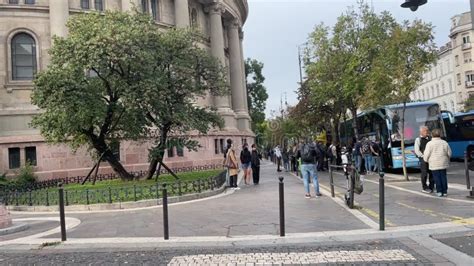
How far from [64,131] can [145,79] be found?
369cm

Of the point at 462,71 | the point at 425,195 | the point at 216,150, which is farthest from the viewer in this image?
the point at 462,71

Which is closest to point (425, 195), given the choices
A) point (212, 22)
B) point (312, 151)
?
point (312, 151)

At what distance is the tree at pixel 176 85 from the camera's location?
1834 centimetres

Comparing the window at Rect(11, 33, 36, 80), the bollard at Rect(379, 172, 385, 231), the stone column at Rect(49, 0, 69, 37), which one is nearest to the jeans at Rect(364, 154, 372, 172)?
the bollard at Rect(379, 172, 385, 231)

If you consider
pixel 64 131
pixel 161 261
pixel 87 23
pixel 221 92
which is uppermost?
pixel 87 23

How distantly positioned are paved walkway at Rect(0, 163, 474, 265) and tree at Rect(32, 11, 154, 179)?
18.8 ft

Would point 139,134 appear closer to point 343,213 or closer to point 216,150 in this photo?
point 343,213

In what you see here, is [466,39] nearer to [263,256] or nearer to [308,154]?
[308,154]

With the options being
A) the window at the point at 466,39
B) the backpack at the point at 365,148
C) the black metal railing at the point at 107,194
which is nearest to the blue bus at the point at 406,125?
the backpack at the point at 365,148

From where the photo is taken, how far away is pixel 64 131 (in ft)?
60.6

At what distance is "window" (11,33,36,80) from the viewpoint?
28.4 m

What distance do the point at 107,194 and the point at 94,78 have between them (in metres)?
6.20

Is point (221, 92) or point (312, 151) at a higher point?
point (221, 92)

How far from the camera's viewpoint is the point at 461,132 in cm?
2992
